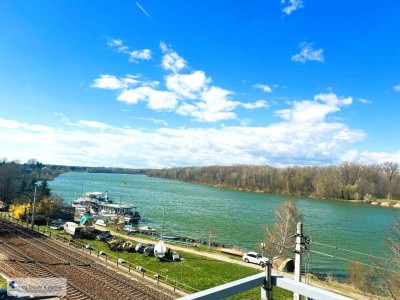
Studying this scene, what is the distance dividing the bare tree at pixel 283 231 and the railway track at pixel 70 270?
56.3ft

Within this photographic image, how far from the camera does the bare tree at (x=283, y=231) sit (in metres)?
34.5

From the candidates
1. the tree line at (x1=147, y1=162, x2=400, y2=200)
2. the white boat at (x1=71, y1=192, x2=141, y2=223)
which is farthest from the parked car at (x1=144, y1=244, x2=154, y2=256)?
the tree line at (x1=147, y1=162, x2=400, y2=200)

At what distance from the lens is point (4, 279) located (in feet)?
64.4

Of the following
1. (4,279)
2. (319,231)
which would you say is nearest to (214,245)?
(319,231)

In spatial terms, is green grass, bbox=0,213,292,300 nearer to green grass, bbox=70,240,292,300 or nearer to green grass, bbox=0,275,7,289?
green grass, bbox=70,240,292,300

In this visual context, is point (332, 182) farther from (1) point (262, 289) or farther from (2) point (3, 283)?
(1) point (262, 289)

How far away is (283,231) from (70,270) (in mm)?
22180

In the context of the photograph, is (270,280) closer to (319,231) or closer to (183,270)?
(183,270)

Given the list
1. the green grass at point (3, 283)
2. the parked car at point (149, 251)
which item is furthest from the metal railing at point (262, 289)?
the parked car at point (149, 251)

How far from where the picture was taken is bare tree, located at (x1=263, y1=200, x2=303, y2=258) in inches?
1358

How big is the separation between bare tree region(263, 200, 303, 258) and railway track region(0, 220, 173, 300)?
17154 millimetres

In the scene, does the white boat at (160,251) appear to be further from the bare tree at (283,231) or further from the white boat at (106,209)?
the white boat at (106,209)

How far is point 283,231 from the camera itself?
118 feet

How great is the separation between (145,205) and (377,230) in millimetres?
50530
